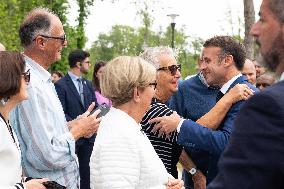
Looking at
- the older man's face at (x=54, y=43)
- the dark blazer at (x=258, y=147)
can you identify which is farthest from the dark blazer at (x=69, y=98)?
the dark blazer at (x=258, y=147)

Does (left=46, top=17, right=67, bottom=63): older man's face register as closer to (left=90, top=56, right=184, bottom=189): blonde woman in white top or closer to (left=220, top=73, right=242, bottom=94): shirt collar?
(left=90, top=56, right=184, bottom=189): blonde woman in white top

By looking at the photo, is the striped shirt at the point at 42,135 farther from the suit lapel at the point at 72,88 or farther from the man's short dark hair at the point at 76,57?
the man's short dark hair at the point at 76,57

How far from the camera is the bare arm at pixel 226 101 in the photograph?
401 centimetres

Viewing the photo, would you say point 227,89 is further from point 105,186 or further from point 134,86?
point 105,186

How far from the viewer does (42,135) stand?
378 cm

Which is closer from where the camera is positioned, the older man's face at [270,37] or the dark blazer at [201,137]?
the older man's face at [270,37]

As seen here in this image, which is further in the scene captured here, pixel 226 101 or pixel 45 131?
pixel 226 101

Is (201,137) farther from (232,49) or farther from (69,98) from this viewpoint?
(69,98)

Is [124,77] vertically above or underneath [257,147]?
underneath

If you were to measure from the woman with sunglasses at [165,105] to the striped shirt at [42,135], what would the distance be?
0.59 meters

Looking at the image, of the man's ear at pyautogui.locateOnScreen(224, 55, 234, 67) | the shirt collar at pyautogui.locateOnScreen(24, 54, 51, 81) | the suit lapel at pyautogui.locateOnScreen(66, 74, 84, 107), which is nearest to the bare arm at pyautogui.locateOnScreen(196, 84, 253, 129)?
the man's ear at pyautogui.locateOnScreen(224, 55, 234, 67)

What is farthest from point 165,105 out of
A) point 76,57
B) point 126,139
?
point 76,57

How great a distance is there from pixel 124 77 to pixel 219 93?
48.2 inches

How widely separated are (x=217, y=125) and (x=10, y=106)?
1493 millimetres
